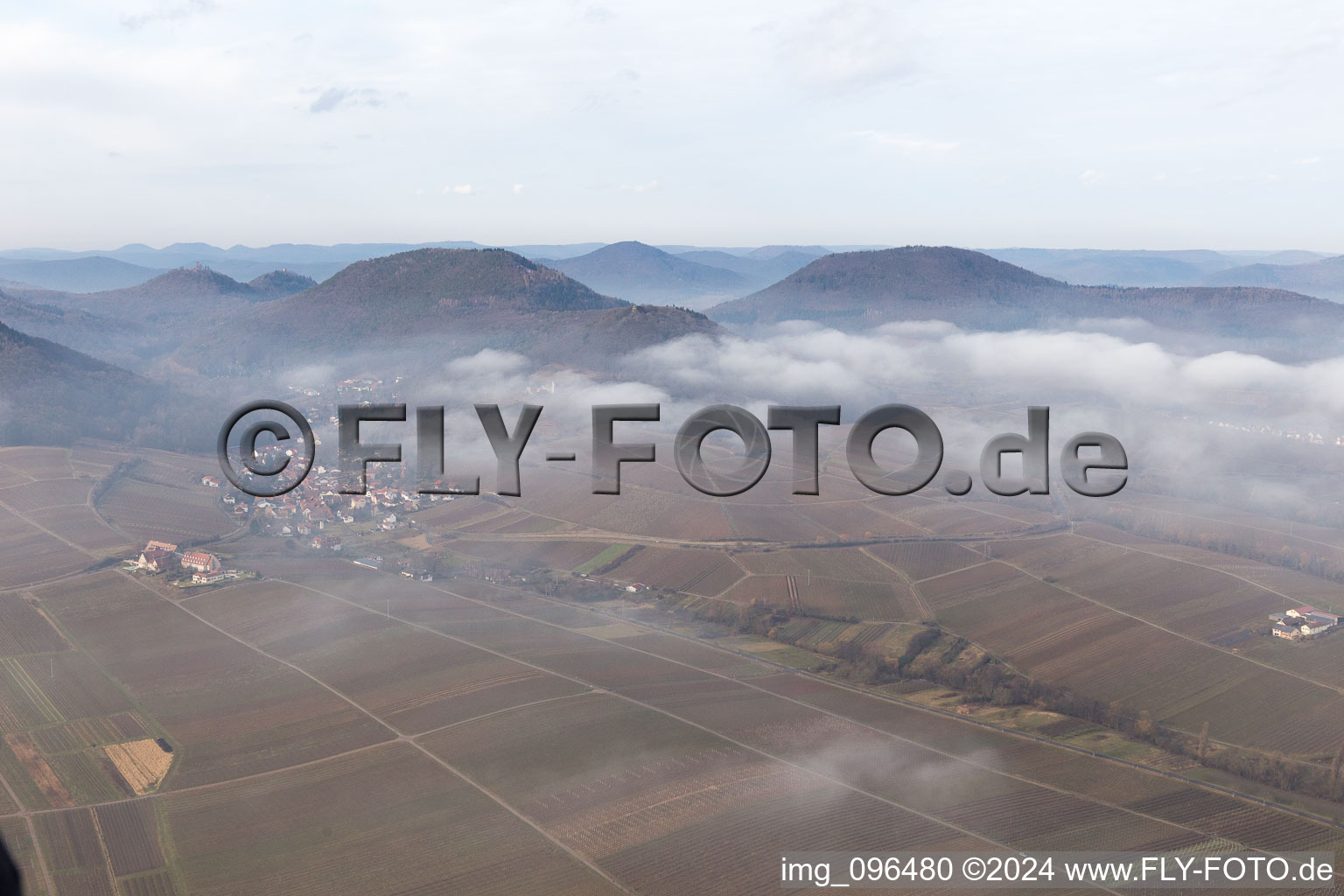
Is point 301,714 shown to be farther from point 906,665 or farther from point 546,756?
point 906,665

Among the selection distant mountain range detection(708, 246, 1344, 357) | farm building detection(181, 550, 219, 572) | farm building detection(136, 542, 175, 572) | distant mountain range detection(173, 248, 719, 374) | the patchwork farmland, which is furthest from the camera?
distant mountain range detection(708, 246, 1344, 357)

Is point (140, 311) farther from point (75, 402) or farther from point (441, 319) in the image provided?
point (75, 402)

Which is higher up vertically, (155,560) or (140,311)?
(140,311)

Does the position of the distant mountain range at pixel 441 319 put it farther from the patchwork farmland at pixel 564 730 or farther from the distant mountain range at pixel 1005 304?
the patchwork farmland at pixel 564 730

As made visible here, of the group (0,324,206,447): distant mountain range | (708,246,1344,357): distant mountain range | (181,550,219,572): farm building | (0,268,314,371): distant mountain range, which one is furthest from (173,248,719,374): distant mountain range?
(181,550,219,572): farm building

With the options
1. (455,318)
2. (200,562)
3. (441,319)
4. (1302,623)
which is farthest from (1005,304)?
(200,562)

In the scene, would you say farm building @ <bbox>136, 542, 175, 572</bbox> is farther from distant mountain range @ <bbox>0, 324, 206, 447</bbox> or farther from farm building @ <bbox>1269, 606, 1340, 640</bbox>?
farm building @ <bbox>1269, 606, 1340, 640</bbox>

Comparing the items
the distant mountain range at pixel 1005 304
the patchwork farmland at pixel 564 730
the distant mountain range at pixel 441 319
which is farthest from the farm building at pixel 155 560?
the distant mountain range at pixel 1005 304

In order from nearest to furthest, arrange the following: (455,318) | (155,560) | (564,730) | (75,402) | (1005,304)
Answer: (564,730), (155,560), (75,402), (455,318), (1005,304)

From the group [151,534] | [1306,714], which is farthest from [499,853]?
[151,534]

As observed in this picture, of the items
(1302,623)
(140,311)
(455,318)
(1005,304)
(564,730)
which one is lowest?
(564,730)
